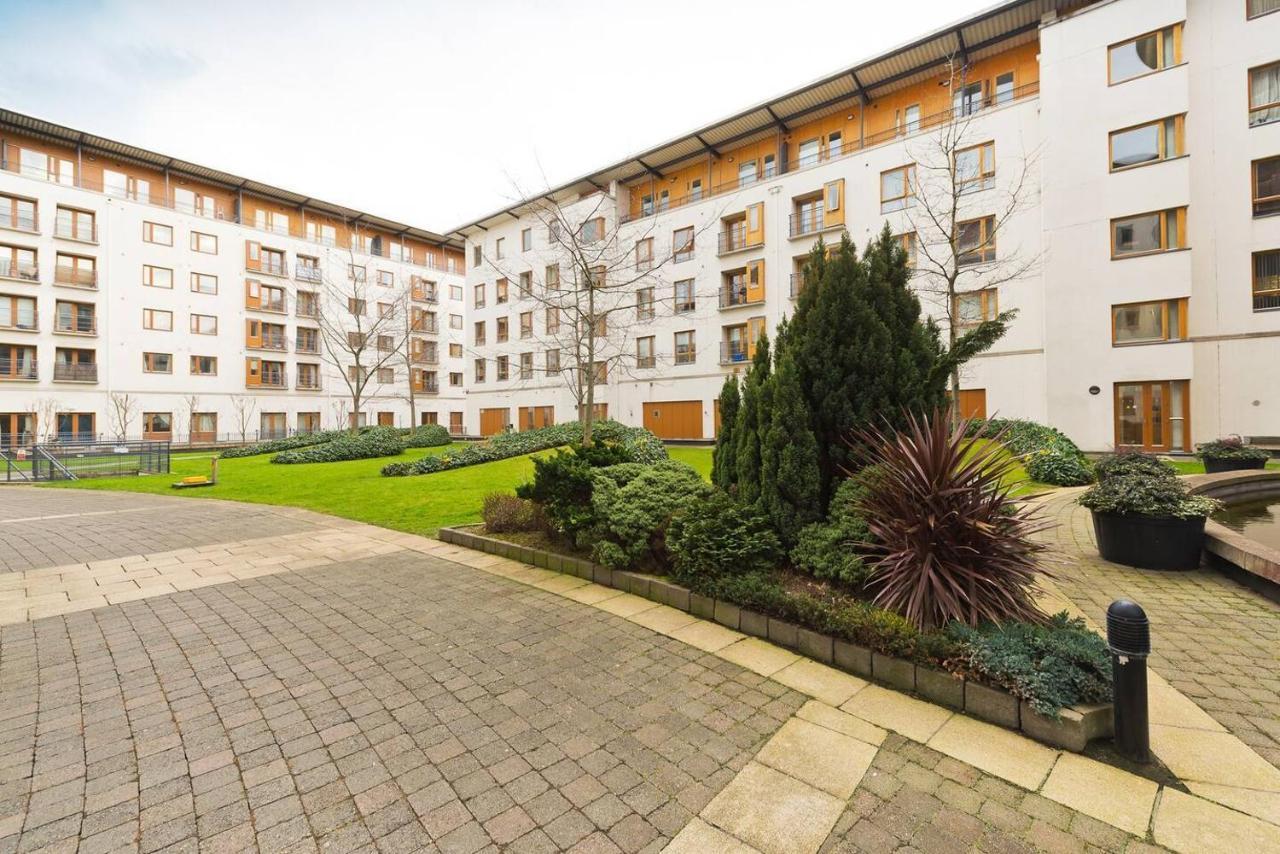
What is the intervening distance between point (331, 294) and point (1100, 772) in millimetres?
48589

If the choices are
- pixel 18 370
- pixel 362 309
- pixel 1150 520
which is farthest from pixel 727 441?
pixel 18 370

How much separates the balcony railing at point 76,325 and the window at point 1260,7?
57.5 m

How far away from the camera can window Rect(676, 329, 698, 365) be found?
32.1 m

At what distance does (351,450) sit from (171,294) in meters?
25.8

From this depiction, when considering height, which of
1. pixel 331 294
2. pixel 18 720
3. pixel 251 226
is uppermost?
pixel 251 226

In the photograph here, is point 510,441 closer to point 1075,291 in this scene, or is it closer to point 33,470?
point 33,470

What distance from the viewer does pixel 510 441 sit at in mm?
21734

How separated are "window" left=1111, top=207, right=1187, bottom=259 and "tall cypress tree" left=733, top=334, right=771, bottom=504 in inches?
859

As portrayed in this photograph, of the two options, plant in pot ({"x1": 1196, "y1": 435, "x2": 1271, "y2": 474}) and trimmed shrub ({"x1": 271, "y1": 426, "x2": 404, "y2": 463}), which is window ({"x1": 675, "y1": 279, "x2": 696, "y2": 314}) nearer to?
trimmed shrub ({"x1": 271, "y1": 426, "x2": 404, "y2": 463})

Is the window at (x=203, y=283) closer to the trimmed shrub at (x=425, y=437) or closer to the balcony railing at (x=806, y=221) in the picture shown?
the trimmed shrub at (x=425, y=437)

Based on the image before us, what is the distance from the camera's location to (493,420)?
4216 cm

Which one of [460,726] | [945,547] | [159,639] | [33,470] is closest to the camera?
[460,726]

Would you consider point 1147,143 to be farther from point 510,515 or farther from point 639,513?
point 510,515

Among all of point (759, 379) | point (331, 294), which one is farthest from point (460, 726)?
point (331, 294)
